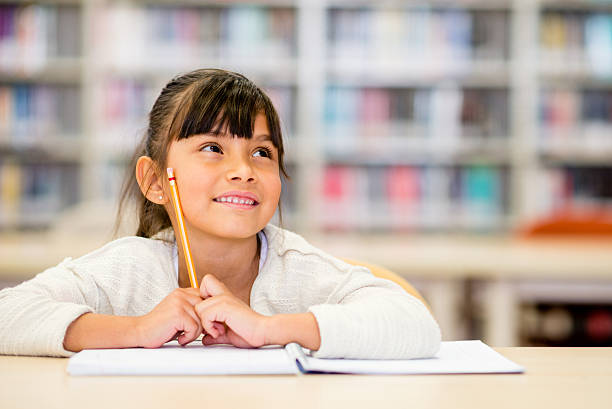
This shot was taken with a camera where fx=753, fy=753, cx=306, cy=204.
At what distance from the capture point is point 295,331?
792mm

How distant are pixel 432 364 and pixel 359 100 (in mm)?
3427

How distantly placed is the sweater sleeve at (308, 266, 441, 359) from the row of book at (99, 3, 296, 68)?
3297mm

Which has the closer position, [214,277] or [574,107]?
[214,277]

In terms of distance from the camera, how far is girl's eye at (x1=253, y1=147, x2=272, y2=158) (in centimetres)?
106

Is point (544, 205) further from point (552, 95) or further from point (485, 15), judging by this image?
point (485, 15)

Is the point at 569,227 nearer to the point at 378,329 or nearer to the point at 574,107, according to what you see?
the point at 574,107

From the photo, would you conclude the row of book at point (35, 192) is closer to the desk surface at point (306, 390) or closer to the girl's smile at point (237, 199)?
the girl's smile at point (237, 199)

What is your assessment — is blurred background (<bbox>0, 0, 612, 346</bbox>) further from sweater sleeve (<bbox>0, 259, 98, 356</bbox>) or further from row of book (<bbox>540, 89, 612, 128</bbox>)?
sweater sleeve (<bbox>0, 259, 98, 356</bbox>)

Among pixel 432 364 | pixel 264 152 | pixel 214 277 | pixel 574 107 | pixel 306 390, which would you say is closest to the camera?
pixel 306 390

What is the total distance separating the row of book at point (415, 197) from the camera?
4.06 meters

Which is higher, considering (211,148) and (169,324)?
(211,148)

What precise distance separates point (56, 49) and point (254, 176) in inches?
131

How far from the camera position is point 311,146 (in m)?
4.00

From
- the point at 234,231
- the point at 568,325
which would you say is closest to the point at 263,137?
the point at 234,231
